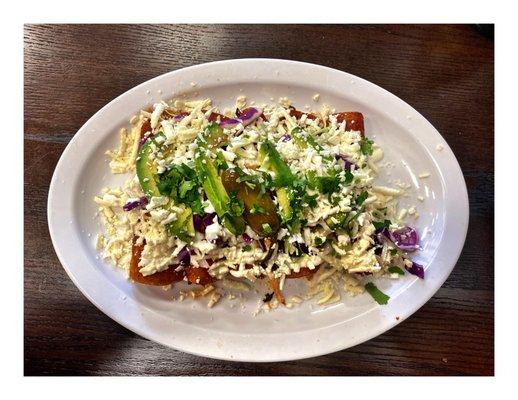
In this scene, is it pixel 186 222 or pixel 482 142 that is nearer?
pixel 186 222

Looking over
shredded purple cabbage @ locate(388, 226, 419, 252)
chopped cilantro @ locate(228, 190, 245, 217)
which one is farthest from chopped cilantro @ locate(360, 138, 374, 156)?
chopped cilantro @ locate(228, 190, 245, 217)

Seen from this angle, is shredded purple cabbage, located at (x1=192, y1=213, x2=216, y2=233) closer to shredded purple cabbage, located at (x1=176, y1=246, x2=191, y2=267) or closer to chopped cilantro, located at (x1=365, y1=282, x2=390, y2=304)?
shredded purple cabbage, located at (x1=176, y1=246, x2=191, y2=267)

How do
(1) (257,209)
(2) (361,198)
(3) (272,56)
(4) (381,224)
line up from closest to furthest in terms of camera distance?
(1) (257,209) → (2) (361,198) → (4) (381,224) → (3) (272,56)

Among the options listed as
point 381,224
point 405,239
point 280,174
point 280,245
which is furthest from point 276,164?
point 405,239

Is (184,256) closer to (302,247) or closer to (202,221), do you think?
(202,221)

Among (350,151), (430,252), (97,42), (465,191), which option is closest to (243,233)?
(350,151)

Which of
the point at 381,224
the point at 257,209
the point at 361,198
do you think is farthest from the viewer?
the point at 381,224

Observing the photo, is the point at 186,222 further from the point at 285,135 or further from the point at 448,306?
the point at 448,306
